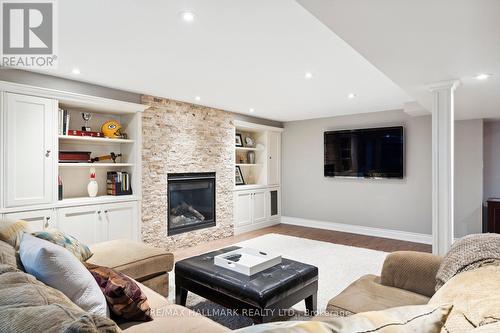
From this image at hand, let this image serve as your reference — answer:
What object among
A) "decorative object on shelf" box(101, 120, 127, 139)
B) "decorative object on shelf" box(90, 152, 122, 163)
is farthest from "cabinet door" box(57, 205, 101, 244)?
"decorative object on shelf" box(101, 120, 127, 139)

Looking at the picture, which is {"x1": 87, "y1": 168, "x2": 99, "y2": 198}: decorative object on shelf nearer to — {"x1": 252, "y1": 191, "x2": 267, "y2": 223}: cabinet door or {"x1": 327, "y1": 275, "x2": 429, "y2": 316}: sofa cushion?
{"x1": 252, "y1": 191, "x2": 267, "y2": 223}: cabinet door

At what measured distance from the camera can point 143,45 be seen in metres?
2.53

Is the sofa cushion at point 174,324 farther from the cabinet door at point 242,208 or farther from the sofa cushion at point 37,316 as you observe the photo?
the cabinet door at point 242,208

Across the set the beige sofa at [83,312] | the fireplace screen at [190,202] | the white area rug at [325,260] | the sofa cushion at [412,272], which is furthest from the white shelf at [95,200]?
the sofa cushion at [412,272]

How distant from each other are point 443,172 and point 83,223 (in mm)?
3992

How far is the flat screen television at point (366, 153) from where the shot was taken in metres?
5.35

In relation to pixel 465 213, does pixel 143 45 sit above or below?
above

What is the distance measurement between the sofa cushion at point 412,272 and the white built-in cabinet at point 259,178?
3817mm

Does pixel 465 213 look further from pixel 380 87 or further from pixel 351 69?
pixel 351 69

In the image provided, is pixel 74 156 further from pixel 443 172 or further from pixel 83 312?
pixel 443 172

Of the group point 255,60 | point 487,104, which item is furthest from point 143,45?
point 487,104

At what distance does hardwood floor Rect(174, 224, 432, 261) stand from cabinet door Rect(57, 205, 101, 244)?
1.10 metres

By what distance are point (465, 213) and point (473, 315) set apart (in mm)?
5170

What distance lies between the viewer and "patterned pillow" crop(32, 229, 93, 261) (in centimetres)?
204
